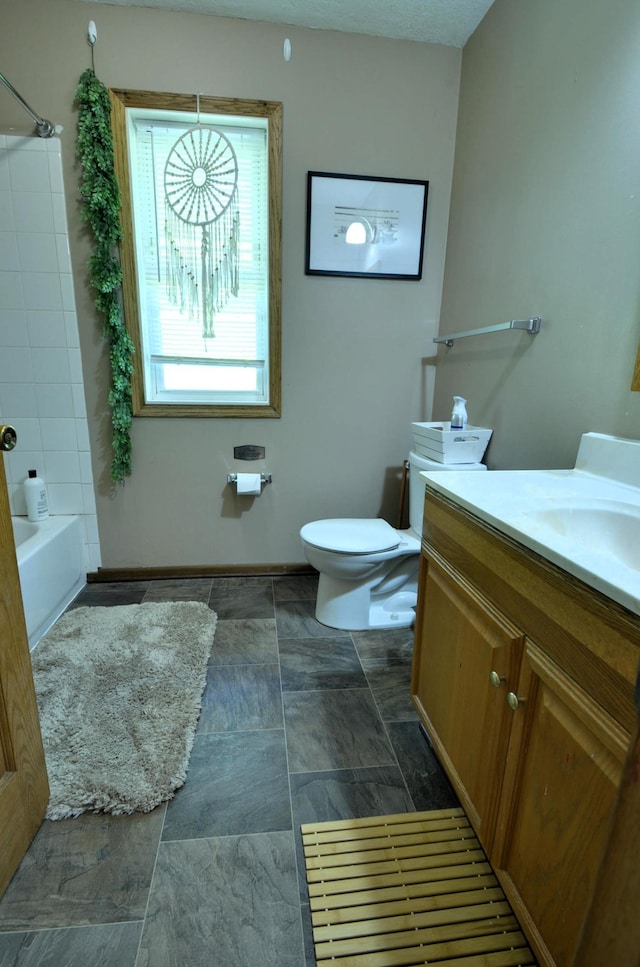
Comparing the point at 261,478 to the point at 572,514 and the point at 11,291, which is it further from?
the point at 572,514

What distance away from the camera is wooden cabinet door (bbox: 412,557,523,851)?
92 cm

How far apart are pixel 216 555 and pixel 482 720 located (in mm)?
1755

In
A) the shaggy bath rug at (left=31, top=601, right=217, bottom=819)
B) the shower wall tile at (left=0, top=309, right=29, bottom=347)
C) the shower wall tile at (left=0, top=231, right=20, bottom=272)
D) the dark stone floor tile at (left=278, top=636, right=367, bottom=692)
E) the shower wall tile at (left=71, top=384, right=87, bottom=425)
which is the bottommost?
the dark stone floor tile at (left=278, top=636, right=367, bottom=692)

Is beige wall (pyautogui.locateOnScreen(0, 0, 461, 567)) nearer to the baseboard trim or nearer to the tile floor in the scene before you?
the baseboard trim

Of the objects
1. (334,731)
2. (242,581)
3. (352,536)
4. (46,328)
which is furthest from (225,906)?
(46,328)

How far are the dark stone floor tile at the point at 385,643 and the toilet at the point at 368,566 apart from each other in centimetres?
3

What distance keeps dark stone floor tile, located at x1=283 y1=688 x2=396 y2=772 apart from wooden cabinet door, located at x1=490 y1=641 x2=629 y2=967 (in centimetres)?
51

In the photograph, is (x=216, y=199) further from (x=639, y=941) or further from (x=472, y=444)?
(x=639, y=941)

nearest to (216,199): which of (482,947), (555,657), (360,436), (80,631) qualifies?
(360,436)

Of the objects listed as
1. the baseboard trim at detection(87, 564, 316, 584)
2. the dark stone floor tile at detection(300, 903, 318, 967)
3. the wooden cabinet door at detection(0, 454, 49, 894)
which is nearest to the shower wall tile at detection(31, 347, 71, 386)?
the baseboard trim at detection(87, 564, 316, 584)

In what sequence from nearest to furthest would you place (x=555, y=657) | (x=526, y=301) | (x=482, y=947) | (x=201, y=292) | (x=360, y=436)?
1. (x=555, y=657)
2. (x=482, y=947)
3. (x=526, y=301)
4. (x=201, y=292)
5. (x=360, y=436)

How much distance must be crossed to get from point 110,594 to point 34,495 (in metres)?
0.60

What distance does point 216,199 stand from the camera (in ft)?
6.85

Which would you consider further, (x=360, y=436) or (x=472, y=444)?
(x=360, y=436)
